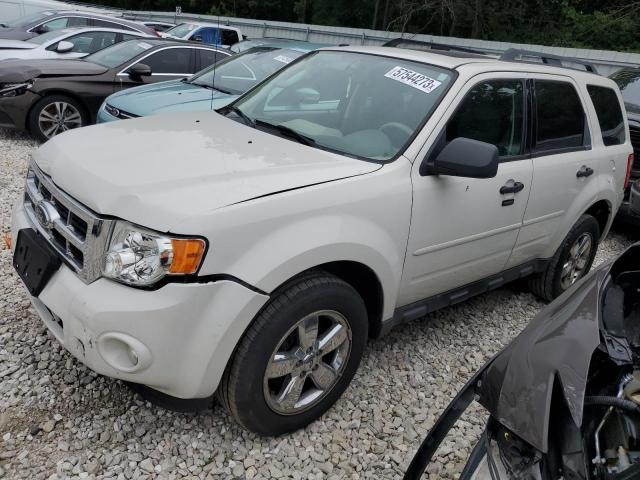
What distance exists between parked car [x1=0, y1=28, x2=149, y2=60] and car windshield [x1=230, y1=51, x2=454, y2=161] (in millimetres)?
6583

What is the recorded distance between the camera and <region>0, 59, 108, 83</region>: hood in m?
6.72

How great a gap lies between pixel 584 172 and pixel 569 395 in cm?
275

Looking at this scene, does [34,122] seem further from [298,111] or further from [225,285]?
[225,285]

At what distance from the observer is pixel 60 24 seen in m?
12.8

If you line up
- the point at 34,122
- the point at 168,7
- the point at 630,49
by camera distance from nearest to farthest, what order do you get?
1. the point at 34,122
2. the point at 630,49
3. the point at 168,7

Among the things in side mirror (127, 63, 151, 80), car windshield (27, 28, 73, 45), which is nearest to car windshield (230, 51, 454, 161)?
side mirror (127, 63, 151, 80)

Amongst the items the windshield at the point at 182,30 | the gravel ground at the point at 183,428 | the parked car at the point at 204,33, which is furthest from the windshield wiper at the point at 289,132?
the windshield at the point at 182,30

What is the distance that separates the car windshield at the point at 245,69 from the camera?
638cm

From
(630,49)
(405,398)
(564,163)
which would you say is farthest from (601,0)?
(405,398)

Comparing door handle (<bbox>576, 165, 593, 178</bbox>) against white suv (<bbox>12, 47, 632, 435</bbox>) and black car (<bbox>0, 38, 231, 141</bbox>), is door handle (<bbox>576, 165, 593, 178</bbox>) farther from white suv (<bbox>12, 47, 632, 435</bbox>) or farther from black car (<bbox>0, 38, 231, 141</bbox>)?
black car (<bbox>0, 38, 231, 141</bbox>)

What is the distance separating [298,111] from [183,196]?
1299mm

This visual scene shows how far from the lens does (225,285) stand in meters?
2.08

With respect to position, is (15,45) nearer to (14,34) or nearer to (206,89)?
(14,34)

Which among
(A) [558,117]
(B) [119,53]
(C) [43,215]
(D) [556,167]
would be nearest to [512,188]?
(D) [556,167]
